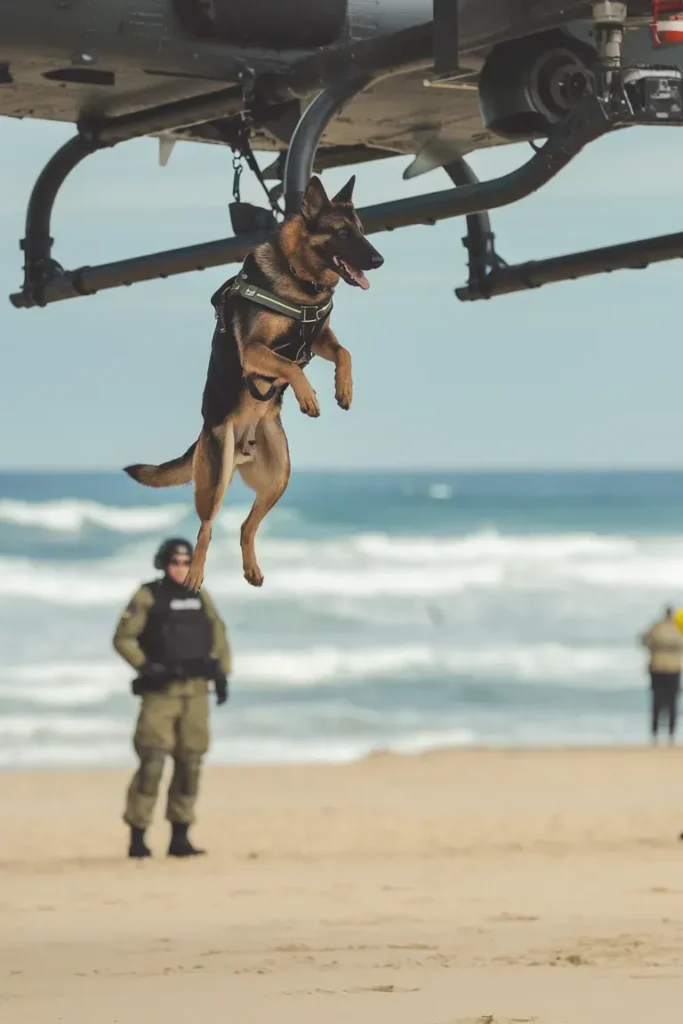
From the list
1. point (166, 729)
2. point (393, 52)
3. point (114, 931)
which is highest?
point (393, 52)

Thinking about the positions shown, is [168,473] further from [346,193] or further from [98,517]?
Answer: [98,517]

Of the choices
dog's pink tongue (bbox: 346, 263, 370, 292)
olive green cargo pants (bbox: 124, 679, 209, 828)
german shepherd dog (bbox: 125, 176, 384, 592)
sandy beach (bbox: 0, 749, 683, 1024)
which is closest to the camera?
dog's pink tongue (bbox: 346, 263, 370, 292)

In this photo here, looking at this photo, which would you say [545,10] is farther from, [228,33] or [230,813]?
[230,813]

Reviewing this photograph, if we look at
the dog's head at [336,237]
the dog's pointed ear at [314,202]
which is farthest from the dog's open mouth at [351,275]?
the dog's pointed ear at [314,202]

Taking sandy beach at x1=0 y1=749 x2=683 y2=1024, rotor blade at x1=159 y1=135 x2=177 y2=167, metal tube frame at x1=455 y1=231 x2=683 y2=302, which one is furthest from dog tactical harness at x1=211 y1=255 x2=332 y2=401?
sandy beach at x1=0 y1=749 x2=683 y2=1024

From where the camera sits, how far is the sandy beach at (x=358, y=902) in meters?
12.3

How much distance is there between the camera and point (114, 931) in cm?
1499

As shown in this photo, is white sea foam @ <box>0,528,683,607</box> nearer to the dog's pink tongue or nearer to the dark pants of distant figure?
the dark pants of distant figure

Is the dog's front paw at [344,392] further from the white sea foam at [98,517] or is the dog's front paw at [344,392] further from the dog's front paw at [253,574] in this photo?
the white sea foam at [98,517]

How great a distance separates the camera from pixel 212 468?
536 centimetres

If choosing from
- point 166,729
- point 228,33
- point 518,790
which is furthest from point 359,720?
point 228,33

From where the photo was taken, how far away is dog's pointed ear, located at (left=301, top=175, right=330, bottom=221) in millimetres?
5340

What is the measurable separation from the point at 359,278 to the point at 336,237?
150mm

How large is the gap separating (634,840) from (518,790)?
4256 millimetres
